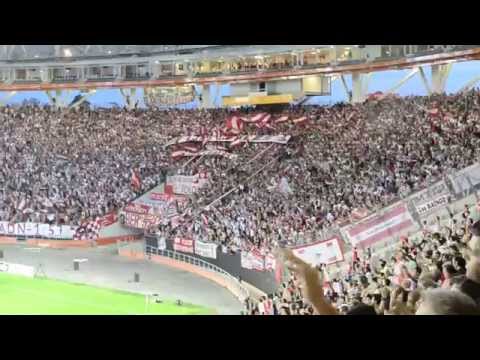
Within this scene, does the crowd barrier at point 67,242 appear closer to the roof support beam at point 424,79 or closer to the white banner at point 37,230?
the white banner at point 37,230

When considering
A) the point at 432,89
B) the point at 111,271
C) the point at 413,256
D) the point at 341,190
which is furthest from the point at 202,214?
the point at 413,256

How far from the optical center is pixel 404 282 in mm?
6750

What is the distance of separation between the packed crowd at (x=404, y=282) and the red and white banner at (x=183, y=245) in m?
4.60

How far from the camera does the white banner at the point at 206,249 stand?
1610 centimetres

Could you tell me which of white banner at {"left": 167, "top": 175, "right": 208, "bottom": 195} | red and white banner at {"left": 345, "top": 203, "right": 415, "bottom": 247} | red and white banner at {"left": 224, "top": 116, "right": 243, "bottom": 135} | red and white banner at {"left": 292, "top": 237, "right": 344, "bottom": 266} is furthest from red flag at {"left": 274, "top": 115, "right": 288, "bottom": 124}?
red and white banner at {"left": 345, "top": 203, "right": 415, "bottom": 247}

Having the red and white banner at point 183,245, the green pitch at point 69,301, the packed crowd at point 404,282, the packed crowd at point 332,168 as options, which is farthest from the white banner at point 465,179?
the red and white banner at point 183,245

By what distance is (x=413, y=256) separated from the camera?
902 cm

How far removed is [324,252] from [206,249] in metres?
4.74

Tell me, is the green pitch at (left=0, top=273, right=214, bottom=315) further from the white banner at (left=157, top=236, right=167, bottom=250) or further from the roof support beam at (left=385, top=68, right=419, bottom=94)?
the roof support beam at (left=385, top=68, right=419, bottom=94)

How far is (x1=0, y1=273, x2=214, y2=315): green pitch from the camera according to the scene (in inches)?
550

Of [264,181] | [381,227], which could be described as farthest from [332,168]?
[381,227]

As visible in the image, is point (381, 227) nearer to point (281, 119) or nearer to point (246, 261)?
point (246, 261)
